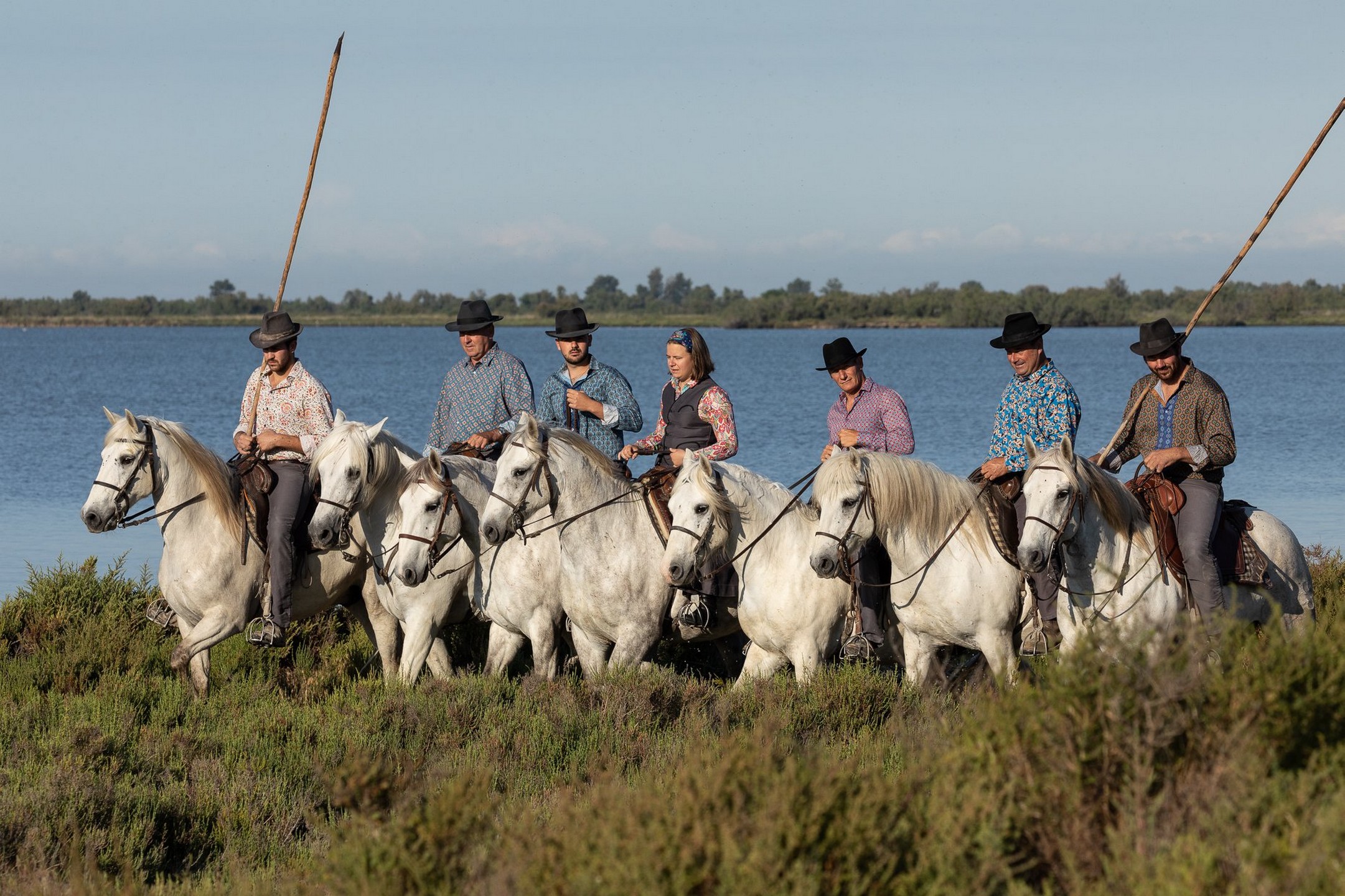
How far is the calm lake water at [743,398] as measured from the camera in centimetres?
2232

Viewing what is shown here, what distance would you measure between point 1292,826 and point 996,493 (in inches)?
148

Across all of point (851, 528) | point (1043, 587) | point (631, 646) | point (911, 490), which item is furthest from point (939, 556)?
point (631, 646)

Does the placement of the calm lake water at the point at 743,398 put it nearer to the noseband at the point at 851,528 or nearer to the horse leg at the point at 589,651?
the horse leg at the point at 589,651

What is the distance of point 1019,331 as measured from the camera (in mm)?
8078

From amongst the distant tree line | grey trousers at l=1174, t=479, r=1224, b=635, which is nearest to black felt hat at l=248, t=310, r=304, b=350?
grey trousers at l=1174, t=479, r=1224, b=635

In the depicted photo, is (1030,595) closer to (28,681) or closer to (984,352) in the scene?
(28,681)

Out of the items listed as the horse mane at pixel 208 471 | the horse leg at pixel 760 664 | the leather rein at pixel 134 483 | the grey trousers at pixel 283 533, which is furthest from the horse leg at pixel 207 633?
the horse leg at pixel 760 664

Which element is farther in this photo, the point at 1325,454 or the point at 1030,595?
the point at 1325,454

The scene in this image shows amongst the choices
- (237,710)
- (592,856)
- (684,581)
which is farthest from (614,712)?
(592,856)

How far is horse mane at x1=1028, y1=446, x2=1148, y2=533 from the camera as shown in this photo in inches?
272

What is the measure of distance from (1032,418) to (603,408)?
292 cm

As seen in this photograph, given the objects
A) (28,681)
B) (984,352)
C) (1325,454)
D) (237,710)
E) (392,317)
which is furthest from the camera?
(392,317)

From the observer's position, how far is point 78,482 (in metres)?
24.6

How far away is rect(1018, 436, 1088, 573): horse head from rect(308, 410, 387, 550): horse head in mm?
3815
